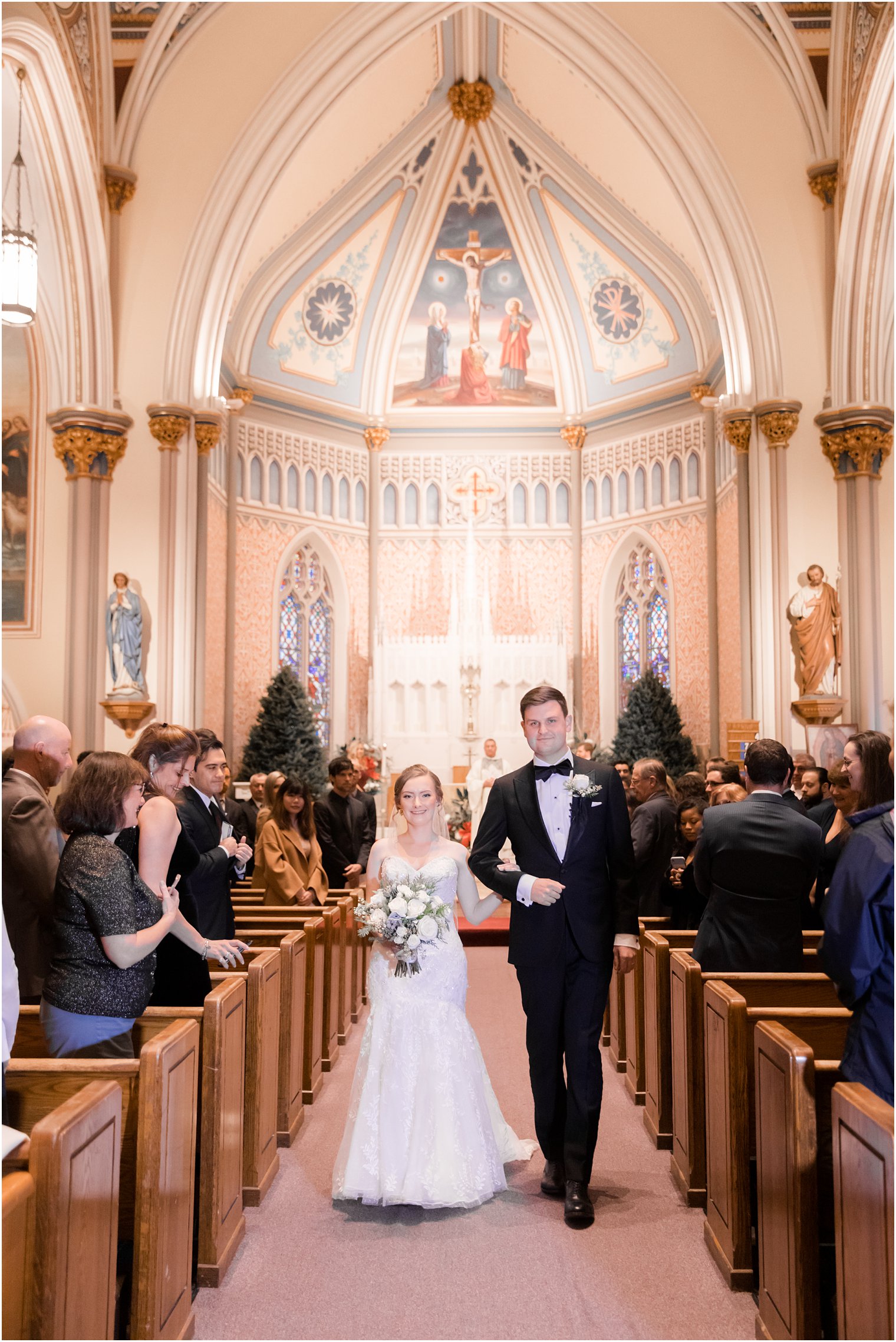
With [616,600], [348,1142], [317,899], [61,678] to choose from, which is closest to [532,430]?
[616,600]

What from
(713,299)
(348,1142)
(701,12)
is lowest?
(348,1142)

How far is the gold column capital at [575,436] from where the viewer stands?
675 inches

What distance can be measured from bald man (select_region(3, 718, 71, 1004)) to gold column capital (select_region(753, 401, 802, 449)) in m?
9.06

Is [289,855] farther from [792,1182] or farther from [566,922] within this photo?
[792,1182]

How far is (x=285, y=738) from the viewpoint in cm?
1450

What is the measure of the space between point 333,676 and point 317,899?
10.7 metres

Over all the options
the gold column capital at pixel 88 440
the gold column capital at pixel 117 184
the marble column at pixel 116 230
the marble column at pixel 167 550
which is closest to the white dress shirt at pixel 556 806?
the marble column at pixel 167 550

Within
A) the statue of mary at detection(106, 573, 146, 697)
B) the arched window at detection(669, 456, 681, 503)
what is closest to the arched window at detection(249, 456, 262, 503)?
the statue of mary at detection(106, 573, 146, 697)

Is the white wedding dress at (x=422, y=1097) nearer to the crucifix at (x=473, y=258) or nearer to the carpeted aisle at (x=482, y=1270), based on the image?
the carpeted aisle at (x=482, y=1270)

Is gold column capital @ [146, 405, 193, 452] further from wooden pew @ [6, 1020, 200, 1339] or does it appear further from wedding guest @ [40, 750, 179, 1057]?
wooden pew @ [6, 1020, 200, 1339]

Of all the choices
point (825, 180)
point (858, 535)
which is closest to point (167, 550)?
point (858, 535)

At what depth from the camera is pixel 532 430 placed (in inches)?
694

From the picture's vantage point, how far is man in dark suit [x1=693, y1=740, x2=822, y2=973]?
3945 mm

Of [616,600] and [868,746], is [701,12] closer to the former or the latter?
[616,600]
